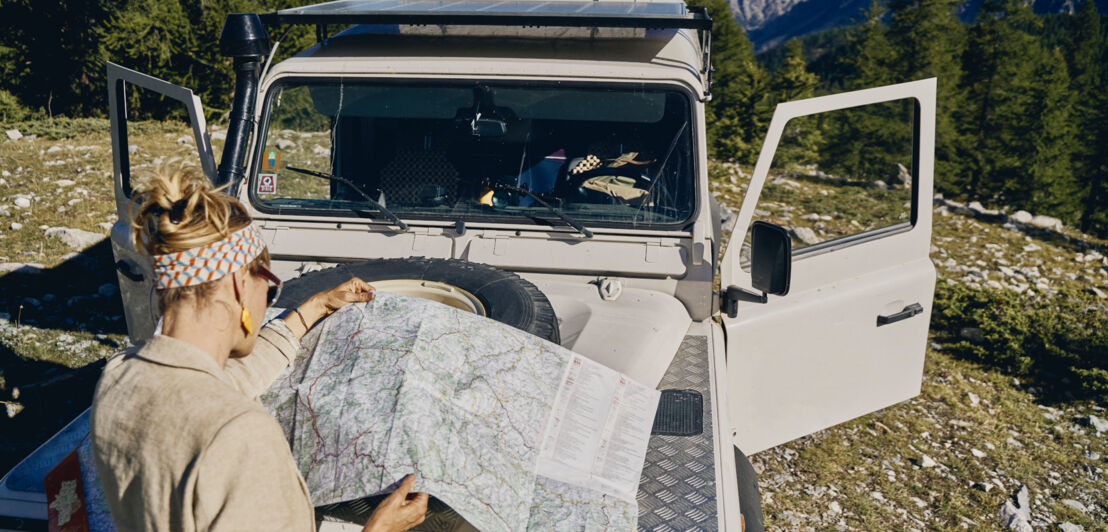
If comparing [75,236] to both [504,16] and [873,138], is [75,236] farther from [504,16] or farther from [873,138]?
[873,138]

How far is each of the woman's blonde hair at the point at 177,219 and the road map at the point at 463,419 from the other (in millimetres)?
408

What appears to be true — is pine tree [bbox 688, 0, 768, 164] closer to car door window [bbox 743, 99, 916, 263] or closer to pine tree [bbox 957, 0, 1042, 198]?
car door window [bbox 743, 99, 916, 263]

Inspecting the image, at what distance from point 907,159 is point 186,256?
3152mm

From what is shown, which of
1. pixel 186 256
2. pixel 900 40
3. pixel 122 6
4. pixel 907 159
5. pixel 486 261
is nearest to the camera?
pixel 186 256

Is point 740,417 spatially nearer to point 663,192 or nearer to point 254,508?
point 663,192

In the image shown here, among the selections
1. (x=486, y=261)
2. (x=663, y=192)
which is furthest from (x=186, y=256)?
(x=663, y=192)

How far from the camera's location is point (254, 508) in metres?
1.28

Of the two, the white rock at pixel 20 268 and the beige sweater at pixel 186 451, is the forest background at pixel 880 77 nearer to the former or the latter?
the white rock at pixel 20 268

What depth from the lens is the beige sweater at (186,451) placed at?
4.17 ft

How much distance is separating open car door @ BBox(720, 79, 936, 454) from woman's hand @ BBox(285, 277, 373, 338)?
1498 millimetres

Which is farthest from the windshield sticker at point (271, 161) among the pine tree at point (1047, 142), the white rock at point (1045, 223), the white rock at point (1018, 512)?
the pine tree at point (1047, 142)

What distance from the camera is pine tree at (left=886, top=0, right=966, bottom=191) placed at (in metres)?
→ 22.1

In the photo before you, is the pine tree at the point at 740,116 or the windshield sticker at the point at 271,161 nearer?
the windshield sticker at the point at 271,161

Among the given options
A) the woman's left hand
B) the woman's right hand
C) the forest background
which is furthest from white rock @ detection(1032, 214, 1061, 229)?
the woman's right hand
